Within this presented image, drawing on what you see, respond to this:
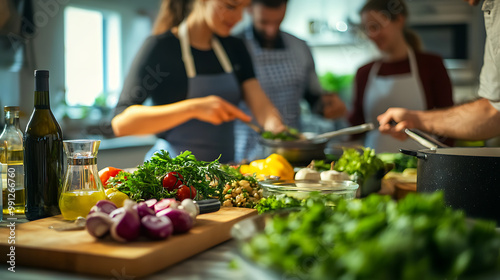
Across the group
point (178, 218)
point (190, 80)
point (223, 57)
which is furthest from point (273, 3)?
point (178, 218)

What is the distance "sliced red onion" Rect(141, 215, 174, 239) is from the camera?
78 cm

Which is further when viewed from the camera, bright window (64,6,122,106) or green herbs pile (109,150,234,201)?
bright window (64,6,122,106)

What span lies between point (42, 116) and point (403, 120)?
1.30m

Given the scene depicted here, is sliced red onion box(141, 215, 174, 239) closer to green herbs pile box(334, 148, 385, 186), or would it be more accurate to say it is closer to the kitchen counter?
the kitchen counter

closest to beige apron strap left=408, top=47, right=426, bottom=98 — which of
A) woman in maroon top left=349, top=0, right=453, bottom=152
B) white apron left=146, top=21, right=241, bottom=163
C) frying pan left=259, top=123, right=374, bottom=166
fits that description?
woman in maroon top left=349, top=0, right=453, bottom=152

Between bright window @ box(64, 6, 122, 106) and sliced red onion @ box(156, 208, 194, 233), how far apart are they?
270 centimetres

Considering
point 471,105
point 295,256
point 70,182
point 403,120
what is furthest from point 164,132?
point 295,256

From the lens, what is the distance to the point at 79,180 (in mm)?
975

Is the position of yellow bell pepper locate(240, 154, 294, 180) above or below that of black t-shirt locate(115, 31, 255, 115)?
below

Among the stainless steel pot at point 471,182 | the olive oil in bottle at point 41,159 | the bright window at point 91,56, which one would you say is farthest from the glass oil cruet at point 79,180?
the bright window at point 91,56

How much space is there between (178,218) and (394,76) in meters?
2.51

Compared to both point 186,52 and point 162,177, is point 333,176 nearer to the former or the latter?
point 162,177

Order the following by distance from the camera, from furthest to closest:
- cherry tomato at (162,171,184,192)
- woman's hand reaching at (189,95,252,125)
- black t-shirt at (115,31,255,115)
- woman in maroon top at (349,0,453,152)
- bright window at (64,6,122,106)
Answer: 1. bright window at (64,6,122,106)
2. woman in maroon top at (349,0,453,152)
3. black t-shirt at (115,31,255,115)
4. woman's hand reaching at (189,95,252,125)
5. cherry tomato at (162,171,184,192)

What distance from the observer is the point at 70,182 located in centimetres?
97
